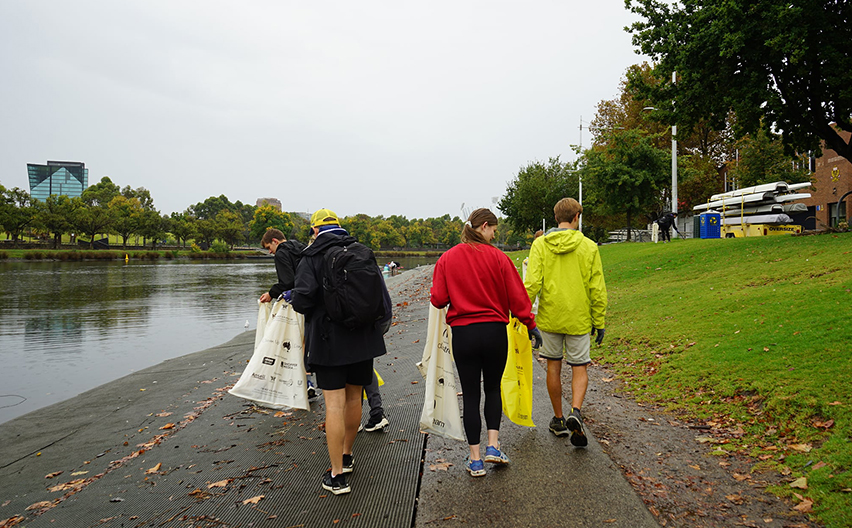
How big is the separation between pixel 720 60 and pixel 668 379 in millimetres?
11038

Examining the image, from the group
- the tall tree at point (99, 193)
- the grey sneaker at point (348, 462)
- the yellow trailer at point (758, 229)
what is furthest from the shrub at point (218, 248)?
the grey sneaker at point (348, 462)

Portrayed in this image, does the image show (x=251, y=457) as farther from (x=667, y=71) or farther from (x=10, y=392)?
(x=667, y=71)

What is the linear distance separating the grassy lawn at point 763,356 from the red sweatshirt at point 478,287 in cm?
235

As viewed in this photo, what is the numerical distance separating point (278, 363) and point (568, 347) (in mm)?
2972

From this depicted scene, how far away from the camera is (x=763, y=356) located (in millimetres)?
6008

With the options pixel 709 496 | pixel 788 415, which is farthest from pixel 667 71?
pixel 709 496

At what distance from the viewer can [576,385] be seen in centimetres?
449

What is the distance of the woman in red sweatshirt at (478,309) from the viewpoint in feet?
12.0

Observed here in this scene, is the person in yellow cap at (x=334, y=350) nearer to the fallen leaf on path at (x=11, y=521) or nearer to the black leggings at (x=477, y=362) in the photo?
the black leggings at (x=477, y=362)

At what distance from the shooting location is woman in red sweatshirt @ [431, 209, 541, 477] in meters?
3.65

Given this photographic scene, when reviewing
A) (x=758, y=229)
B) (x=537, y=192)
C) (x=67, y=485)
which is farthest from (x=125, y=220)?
(x=67, y=485)

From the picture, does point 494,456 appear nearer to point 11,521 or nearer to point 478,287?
point 478,287

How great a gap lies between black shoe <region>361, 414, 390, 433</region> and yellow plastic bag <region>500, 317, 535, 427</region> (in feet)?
4.56

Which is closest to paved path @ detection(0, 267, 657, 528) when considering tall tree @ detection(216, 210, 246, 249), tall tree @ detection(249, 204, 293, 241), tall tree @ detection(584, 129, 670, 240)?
tall tree @ detection(584, 129, 670, 240)
